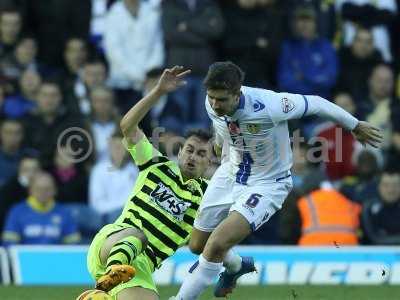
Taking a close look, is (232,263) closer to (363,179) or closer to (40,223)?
(40,223)

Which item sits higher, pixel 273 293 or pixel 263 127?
pixel 263 127

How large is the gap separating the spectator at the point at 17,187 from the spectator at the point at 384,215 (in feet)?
12.3

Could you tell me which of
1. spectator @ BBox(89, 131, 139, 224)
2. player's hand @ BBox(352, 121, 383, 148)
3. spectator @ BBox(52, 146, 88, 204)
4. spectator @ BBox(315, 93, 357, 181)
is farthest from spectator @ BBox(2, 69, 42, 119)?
player's hand @ BBox(352, 121, 383, 148)

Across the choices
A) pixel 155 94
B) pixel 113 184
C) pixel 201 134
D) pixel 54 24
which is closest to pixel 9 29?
pixel 54 24

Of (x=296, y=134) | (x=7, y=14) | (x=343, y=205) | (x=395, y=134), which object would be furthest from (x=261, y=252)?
(x=7, y=14)

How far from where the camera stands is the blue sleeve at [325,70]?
1563 cm

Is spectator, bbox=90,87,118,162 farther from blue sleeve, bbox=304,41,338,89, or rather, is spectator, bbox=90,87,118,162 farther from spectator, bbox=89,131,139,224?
blue sleeve, bbox=304,41,338,89

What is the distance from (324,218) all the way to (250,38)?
3.09m

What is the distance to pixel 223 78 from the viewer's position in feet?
29.2

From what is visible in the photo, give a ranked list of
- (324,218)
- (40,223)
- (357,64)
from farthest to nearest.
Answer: (357,64) → (40,223) → (324,218)

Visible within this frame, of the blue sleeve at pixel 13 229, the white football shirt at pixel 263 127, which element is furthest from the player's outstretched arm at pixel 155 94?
the blue sleeve at pixel 13 229

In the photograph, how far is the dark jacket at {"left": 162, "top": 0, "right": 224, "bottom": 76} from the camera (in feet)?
49.9

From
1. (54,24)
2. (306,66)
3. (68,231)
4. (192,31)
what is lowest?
(68,231)

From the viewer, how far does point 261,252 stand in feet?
42.2
